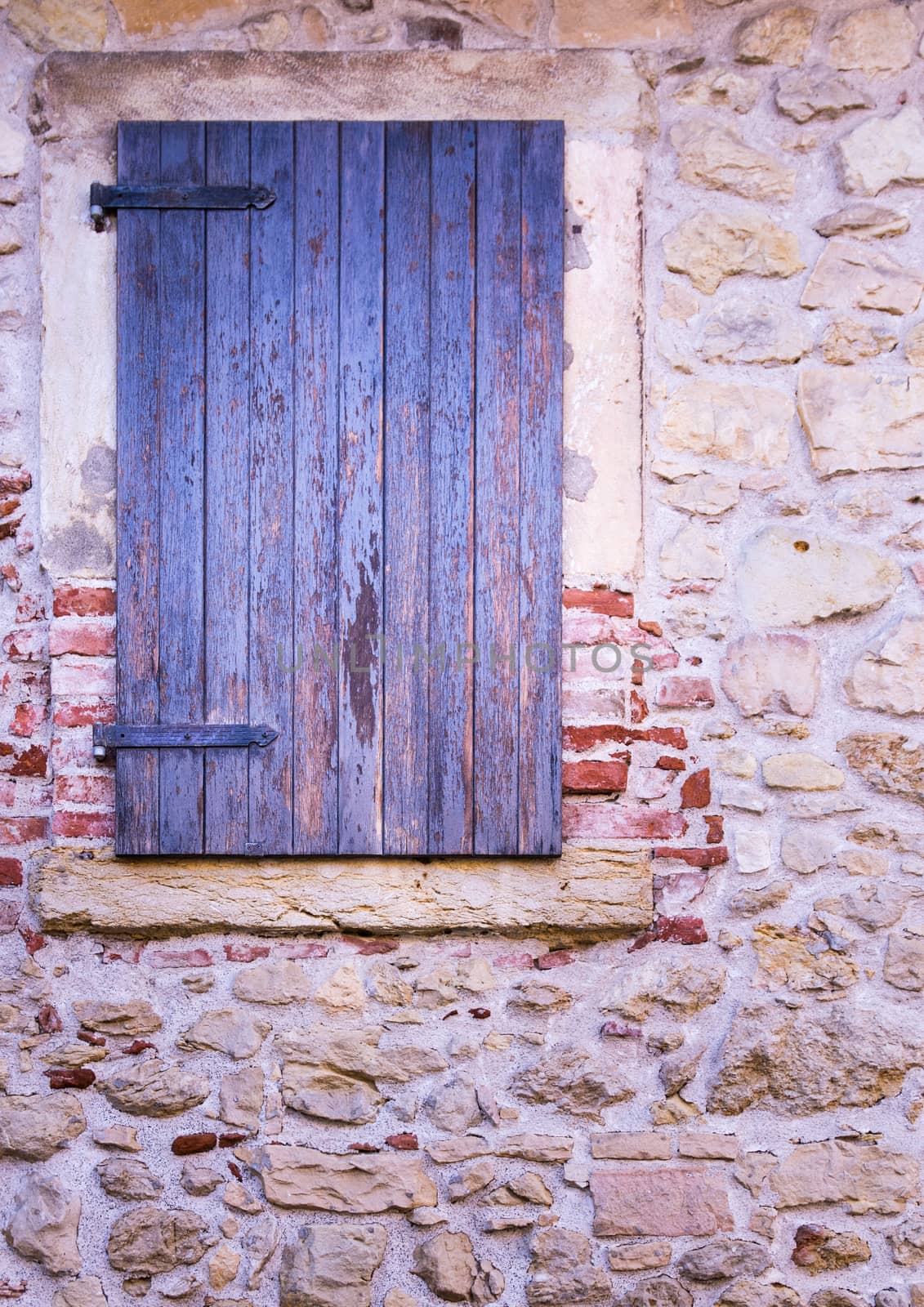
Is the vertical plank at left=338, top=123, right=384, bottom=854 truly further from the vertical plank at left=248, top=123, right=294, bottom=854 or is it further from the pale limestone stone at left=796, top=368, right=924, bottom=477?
the pale limestone stone at left=796, top=368, right=924, bottom=477

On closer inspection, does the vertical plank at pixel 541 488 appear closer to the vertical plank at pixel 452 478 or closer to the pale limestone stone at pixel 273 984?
the vertical plank at pixel 452 478

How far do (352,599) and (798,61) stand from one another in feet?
5.32

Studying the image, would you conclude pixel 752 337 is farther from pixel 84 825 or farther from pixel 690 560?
pixel 84 825

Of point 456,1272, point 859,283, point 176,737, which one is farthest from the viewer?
point 859,283

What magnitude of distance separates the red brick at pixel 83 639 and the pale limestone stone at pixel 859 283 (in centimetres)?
176

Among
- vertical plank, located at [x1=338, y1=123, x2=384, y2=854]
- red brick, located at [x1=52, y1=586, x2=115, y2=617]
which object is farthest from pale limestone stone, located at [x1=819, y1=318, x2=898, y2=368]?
red brick, located at [x1=52, y1=586, x2=115, y2=617]

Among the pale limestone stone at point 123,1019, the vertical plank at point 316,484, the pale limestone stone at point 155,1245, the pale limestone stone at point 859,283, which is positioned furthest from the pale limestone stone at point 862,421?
the pale limestone stone at point 155,1245

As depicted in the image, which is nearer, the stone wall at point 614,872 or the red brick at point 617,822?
the stone wall at point 614,872

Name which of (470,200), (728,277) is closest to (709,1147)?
(728,277)

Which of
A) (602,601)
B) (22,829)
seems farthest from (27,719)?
(602,601)

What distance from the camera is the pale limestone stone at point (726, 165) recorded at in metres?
2.46

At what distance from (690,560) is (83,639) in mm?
1387

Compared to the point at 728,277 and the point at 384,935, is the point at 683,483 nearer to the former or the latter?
the point at 728,277

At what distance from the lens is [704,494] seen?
2.45m
